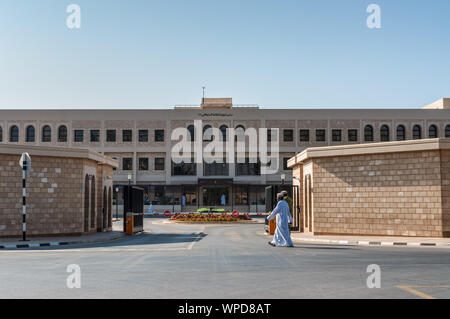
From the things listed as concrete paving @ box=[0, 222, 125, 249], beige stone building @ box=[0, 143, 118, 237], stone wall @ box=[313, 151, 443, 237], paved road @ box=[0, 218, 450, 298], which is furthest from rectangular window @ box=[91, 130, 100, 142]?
paved road @ box=[0, 218, 450, 298]

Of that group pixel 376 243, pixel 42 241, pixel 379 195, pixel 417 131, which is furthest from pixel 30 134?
pixel 376 243

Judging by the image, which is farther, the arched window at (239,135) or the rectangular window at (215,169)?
the rectangular window at (215,169)

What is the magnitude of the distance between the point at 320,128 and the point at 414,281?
4730 cm

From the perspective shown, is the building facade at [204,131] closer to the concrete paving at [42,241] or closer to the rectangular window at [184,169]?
the rectangular window at [184,169]

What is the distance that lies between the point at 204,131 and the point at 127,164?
935 cm

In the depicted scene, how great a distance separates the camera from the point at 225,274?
9.73 m

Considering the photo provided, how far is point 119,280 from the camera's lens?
29.8 ft

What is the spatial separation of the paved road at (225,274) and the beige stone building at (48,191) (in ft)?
21.1

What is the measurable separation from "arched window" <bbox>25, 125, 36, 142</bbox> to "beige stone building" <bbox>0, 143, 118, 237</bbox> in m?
35.2

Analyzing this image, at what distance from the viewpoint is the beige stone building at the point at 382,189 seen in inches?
774

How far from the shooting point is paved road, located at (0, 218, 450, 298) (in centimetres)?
780

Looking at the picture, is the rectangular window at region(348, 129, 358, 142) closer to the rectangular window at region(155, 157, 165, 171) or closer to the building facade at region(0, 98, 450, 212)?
the building facade at region(0, 98, 450, 212)

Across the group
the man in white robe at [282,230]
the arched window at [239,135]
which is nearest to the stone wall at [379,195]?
the man in white robe at [282,230]
